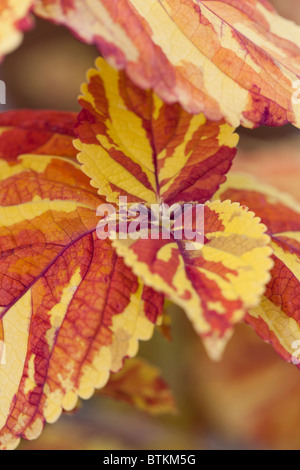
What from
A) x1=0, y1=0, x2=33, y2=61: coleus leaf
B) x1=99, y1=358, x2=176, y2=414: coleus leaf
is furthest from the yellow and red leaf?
x1=99, y1=358, x2=176, y2=414: coleus leaf

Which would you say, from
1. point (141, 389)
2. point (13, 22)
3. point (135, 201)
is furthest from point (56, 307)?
point (141, 389)

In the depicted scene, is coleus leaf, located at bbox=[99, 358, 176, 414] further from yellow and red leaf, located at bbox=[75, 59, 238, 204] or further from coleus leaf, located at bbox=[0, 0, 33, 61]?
coleus leaf, located at bbox=[0, 0, 33, 61]

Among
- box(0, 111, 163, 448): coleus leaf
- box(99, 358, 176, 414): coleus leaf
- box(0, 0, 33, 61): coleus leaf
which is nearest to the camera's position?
box(0, 0, 33, 61): coleus leaf

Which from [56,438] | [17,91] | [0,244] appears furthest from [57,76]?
[0,244]

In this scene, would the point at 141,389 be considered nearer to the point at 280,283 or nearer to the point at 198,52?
the point at 280,283

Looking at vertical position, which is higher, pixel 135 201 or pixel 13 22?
pixel 13 22

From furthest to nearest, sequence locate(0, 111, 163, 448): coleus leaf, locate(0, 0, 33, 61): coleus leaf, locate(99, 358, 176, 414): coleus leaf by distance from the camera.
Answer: locate(99, 358, 176, 414): coleus leaf, locate(0, 111, 163, 448): coleus leaf, locate(0, 0, 33, 61): coleus leaf
